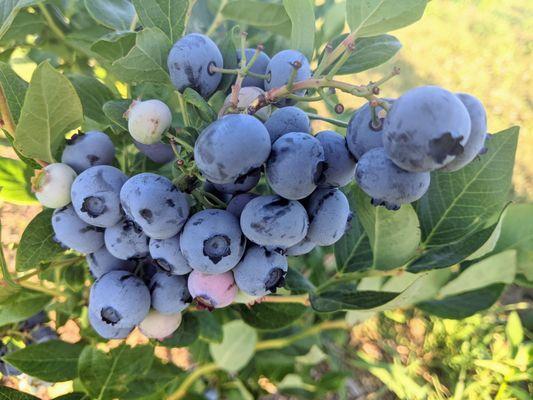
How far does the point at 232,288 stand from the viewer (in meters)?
0.74

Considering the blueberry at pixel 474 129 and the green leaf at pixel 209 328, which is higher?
the blueberry at pixel 474 129

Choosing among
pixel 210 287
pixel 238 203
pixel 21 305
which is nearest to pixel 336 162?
pixel 238 203

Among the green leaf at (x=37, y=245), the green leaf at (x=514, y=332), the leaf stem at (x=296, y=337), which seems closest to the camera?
the green leaf at (x=37, y=245)

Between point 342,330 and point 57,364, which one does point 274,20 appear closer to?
point 57,364

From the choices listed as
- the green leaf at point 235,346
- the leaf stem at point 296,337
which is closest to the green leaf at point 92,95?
the green leaf at point 235,346

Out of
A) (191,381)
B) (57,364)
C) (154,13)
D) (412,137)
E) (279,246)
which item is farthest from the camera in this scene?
(191,381)

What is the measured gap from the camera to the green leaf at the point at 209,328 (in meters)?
1.17

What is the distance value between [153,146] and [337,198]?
0.36m

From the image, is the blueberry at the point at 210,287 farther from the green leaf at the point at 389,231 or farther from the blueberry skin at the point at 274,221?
the green leaf at the point at 389,231

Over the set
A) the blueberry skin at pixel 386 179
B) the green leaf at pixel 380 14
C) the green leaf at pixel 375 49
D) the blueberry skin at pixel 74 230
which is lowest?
the blueberry skin at pixel 74 230

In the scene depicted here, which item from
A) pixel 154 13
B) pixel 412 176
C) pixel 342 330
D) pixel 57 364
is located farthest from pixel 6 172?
pixel 342 330

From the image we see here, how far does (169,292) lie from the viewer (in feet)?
2.55

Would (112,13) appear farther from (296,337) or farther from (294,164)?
(296,337)

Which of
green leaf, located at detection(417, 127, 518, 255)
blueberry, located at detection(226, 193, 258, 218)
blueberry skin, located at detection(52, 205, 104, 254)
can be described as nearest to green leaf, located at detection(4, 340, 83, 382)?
blueberry skin, located at detection(52, 205, 104, 254)
